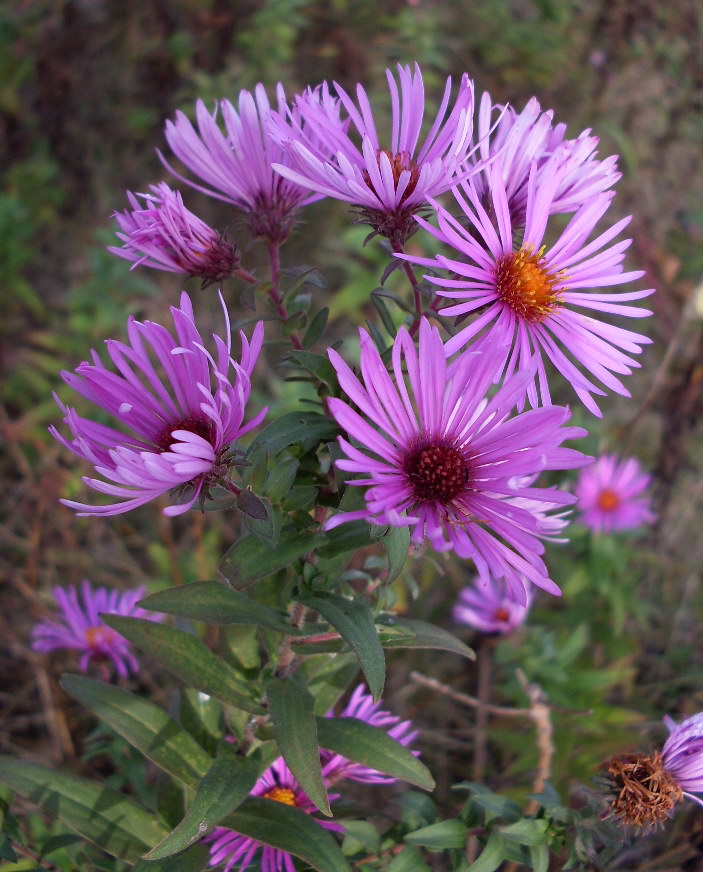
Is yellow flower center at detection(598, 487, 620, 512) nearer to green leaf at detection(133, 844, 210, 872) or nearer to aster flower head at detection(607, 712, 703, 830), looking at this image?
aster flower head at detection(607, 712, 703, 830)

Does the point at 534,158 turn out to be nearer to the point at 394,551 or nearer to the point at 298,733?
the point at 394,551

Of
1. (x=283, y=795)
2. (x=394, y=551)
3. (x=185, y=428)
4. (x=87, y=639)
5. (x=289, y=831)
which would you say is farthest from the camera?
(x=87, y=639)

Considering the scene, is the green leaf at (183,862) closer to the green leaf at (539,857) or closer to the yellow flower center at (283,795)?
the yellow flower center at (283,795)

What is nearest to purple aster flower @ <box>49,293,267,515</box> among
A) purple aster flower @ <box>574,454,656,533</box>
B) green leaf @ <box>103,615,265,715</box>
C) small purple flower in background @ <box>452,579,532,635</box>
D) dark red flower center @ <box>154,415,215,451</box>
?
dark red flower center @ <box>154,415,215,451</box>

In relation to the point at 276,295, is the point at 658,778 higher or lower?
lower

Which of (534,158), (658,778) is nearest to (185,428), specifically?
(534,158)
